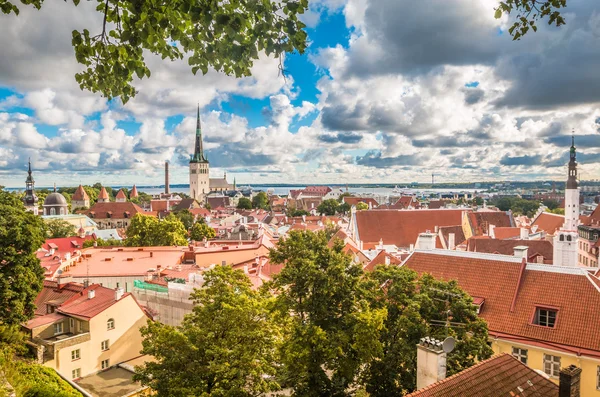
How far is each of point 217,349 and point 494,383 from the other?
278 inches

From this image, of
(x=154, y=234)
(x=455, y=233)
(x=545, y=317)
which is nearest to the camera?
(x=545, y=317)

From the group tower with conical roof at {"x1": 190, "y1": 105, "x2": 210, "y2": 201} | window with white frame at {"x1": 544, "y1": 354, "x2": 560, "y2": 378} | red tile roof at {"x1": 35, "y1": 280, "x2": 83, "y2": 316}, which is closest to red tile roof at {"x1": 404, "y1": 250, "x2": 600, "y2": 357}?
window with white frame at {"x1": 544, "y1": 354, "x2": 560, "y2": 378}

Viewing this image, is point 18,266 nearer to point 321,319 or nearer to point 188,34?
point 321,319

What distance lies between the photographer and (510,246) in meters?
37.2

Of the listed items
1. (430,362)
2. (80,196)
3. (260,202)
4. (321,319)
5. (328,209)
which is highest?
(80,196)

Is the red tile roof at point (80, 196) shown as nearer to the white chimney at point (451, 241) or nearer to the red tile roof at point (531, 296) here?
the white chimney at point (451, 241)

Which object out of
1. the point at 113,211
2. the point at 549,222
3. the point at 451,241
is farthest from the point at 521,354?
the point at 113,211

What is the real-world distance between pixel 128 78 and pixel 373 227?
157 feet

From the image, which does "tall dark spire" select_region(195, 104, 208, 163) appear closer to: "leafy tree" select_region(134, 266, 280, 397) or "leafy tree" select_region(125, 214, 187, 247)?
"leafy tree" select_region(125, 214, 187, 247)

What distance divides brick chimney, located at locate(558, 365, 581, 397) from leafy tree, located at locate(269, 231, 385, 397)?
15.4ft

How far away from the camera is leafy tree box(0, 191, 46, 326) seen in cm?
1864

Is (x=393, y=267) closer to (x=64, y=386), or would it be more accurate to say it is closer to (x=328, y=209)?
(x=64, y=386)

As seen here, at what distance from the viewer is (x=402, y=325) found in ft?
44.6

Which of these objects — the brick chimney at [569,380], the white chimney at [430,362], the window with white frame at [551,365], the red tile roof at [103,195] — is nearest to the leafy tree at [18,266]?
the white chimney at [430,362]
